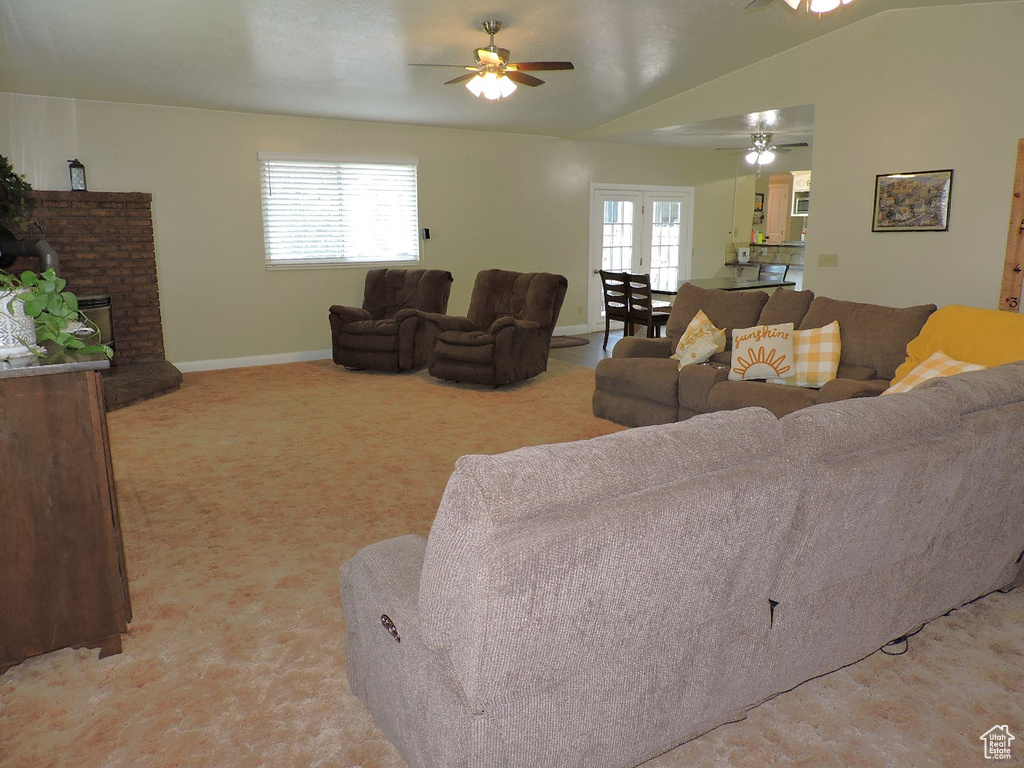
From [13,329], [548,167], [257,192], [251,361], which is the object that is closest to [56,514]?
[13,329]

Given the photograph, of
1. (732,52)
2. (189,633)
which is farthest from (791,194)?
(189,633)

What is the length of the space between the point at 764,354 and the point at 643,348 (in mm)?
Result: 982

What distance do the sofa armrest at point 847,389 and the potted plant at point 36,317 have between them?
123 inches

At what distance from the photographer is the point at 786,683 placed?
72.6 inches

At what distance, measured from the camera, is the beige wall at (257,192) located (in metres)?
6.12

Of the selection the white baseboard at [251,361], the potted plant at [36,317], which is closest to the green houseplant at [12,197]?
the white baseboard at [251,361]

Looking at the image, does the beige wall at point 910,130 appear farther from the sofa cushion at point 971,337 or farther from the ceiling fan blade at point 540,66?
the ceiling fan blade at point 540,66

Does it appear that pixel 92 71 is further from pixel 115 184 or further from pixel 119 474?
pixel 119 474

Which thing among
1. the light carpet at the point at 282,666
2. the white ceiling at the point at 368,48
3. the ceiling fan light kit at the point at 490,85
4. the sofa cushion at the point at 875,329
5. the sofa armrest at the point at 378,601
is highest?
the white ceiling at the point at 368,48

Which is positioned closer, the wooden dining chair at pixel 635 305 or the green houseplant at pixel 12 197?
the green houseplant at pixel 12 197

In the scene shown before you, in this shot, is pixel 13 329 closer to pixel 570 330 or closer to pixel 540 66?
pixel 540 66

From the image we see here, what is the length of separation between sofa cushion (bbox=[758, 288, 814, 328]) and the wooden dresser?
367cm

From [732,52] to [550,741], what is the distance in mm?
5852

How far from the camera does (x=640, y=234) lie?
9.43 m
